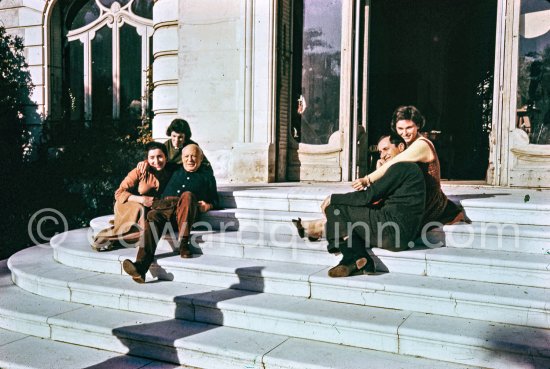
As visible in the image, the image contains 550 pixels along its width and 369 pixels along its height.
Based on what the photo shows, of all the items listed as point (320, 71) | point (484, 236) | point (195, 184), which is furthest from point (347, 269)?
point (320, 71)

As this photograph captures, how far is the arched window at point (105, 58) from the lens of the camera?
10.5 meters

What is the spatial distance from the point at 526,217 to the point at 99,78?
909 cm

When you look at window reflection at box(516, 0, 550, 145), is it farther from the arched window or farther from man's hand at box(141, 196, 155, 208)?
the arched window

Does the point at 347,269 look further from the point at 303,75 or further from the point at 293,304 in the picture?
the point at 303,75

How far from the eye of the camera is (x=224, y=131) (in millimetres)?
8617

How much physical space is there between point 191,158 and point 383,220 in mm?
2393

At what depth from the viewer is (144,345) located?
4.15 meters

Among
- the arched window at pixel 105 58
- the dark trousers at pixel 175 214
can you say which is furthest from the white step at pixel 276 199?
the arched window at pixel 105 58

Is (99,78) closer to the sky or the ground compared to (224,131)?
closer to the sky

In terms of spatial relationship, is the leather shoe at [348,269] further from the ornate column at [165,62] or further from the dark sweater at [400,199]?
the ornate column at [165,62]

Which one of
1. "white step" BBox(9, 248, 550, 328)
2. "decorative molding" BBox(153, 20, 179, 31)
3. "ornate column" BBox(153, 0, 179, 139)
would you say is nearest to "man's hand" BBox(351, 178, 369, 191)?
"white step" BBox(9, 248, 550, 328)

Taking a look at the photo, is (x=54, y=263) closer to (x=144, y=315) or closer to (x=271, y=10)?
(x=144, y=315)

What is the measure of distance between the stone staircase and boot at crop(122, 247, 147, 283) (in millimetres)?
108

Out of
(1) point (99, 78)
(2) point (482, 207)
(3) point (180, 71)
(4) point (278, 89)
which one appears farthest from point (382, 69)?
(2) point (482, 207)
